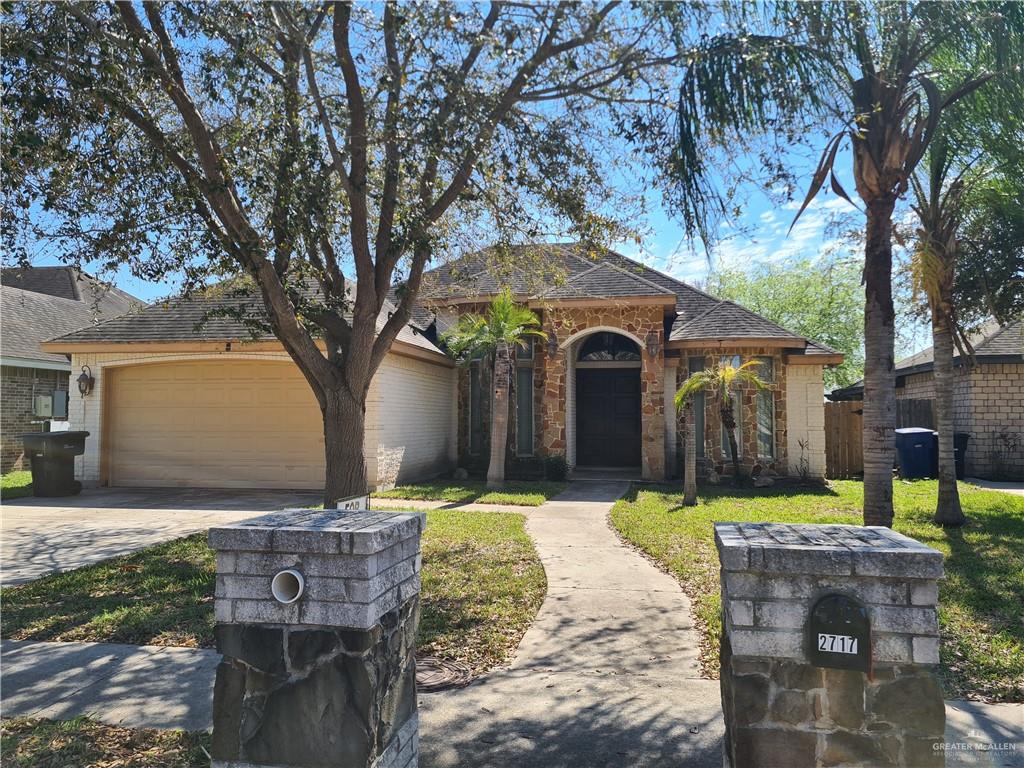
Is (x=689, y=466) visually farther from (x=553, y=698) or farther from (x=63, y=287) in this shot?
(x=63, y=287)

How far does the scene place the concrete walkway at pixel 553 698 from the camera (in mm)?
3346

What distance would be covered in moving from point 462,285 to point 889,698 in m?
7.99

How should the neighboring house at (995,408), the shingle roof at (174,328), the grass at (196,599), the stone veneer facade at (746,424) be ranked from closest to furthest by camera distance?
1. the grass at (196,599)
2. the shingle roof at (174,328)
3. the stone veneer facade at (746,424)
4. the neighboring house at (995,408)

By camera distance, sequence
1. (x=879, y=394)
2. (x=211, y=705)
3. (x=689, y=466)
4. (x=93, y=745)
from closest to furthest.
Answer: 1. (x=93, y=745)
2. (x=211, y=705)
3. (x=879, y=394)
4. (x=689, y=466)

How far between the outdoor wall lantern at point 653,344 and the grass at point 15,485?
39.6ft

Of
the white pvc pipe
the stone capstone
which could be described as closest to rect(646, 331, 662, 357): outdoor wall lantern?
the stone capstone

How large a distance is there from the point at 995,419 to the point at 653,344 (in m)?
8.60

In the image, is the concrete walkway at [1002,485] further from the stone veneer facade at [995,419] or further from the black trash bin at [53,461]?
the black trash bin at [53,461]

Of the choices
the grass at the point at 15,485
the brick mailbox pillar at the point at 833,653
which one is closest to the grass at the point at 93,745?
the brick mailbox pillar at the point at 833,653

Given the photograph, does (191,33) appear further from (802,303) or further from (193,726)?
(802,303)

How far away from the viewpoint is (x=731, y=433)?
12953 mm

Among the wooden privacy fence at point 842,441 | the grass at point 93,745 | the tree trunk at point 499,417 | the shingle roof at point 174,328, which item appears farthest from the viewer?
the wooden privacy fence at point 842,441

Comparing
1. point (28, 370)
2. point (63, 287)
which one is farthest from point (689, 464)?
point (63, 287)

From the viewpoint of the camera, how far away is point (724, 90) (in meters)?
5.70
